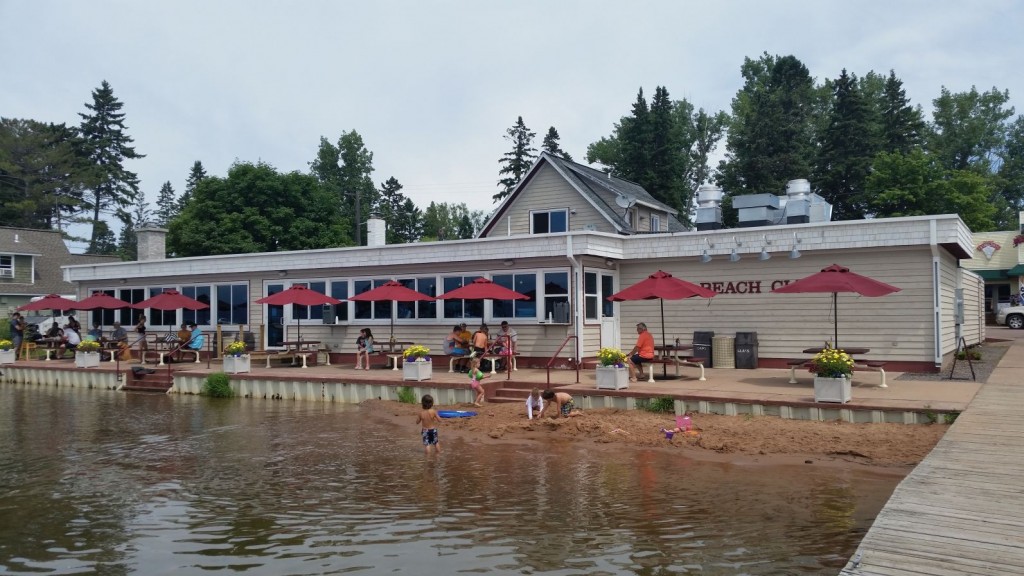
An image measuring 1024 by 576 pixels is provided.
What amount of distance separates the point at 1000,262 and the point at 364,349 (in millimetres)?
34376

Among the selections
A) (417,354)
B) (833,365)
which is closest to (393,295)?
(417,354)

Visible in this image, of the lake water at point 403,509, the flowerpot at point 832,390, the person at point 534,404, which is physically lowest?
the lake water at point 403,509

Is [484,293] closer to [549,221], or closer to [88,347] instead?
[549,221]

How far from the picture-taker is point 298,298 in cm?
1961

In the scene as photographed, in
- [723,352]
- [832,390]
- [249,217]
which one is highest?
[249,217]

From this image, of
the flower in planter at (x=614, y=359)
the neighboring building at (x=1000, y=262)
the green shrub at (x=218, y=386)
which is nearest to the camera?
the flower in planter at (x=614, y=359)

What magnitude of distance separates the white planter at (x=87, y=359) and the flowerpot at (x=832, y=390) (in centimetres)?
1965

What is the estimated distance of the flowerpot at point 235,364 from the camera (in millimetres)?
19016

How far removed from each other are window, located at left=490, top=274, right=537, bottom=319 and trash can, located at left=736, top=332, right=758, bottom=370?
4.87 meters

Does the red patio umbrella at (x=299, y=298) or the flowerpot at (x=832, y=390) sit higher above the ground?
the red patio umbrella at (x=299, y=298)

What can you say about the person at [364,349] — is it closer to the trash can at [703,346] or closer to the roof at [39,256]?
the trash can at [703,346]

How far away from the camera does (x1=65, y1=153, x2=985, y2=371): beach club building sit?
1608 cm

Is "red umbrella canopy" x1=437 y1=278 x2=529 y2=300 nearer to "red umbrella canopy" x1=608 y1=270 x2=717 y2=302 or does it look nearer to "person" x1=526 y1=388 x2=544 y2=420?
"red umbrella canopy" x1=608 y1=270 x2=717 y2=302

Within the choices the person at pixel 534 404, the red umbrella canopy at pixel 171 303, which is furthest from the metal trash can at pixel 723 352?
the red umbrella canopy at pixel 171 303
